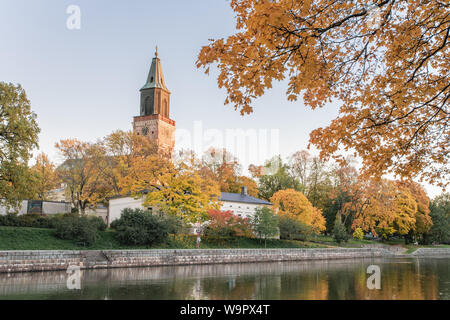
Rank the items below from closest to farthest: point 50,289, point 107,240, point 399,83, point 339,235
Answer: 1. point 399,83
2. point 50,289
3. point 107,240
4. point 339,235

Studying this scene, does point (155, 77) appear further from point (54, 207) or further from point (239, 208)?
point (54, 207)

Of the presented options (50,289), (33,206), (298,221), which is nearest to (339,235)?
(298,221)

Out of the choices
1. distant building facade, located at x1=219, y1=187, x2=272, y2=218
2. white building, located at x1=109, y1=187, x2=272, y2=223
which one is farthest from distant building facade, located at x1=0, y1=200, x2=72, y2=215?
distant building facade, located at x1=219, y1=187, x2=272, y2=218

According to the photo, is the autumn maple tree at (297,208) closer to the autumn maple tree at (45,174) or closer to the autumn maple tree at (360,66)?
the autumn maple tree at (45,174)

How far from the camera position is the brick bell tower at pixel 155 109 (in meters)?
66.2

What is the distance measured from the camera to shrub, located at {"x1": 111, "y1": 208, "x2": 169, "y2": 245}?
27.0 metres

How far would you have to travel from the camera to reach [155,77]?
67.2 metres

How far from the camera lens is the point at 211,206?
110 feet

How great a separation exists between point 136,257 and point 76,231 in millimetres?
4364

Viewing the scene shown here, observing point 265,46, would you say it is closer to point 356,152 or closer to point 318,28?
point 318,28

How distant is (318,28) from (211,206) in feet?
94.9

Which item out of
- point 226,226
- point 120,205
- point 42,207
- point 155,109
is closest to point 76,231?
point 42,207

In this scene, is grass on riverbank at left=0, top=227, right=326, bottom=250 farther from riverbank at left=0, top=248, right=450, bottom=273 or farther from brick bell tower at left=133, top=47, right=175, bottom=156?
brick bell tower at left=133, top=47, right=175, bottom=156
